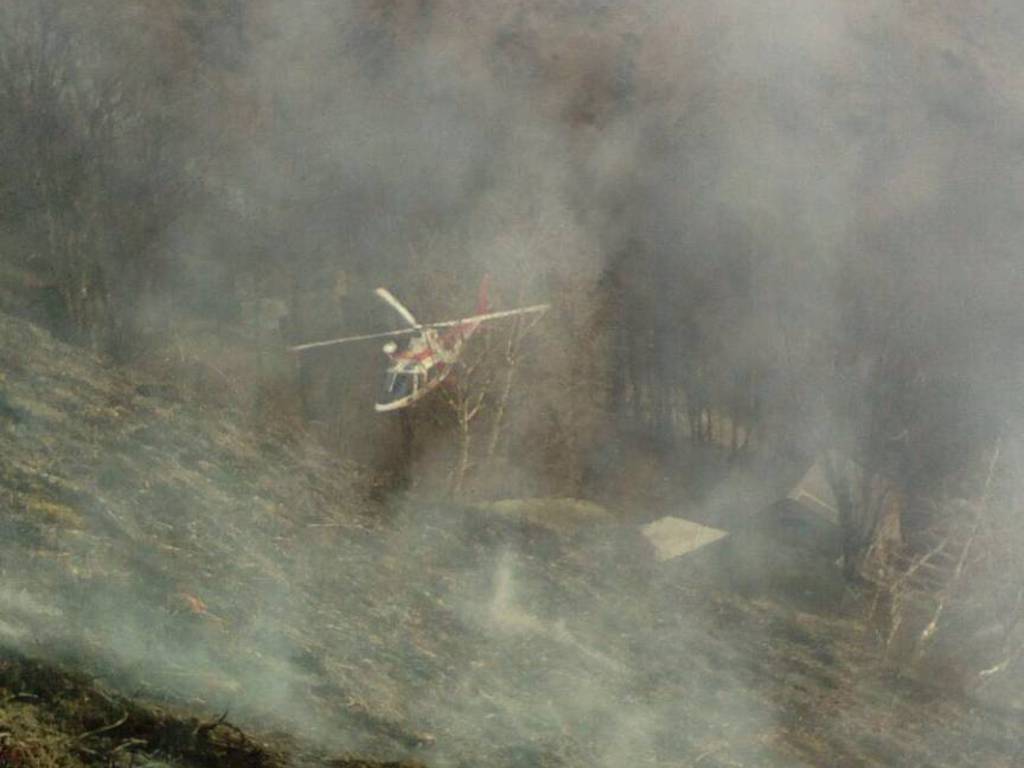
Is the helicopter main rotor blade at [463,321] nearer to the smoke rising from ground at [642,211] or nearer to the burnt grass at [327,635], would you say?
the smoke rising from ground at [642,211]

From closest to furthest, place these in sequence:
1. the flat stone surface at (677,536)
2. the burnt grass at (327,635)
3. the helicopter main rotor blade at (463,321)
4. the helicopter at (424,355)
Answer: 1. the burnt grass at (327,635)
2. the helicopter at (424,355)
3. the helicopter main rotor blade at (463,321)
4. the flat stone surface at (677,536)

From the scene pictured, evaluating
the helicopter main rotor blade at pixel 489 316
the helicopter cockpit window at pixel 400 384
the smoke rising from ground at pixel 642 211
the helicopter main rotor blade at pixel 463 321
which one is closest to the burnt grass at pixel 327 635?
the smoke rising from ground at pixel 642 211

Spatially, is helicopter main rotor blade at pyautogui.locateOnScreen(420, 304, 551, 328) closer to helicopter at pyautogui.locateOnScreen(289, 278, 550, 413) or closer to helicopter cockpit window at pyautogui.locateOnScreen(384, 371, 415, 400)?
helicopter at pyautogui.locateOnScreen(289, 278, 550, 413)

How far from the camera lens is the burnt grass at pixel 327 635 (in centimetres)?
347

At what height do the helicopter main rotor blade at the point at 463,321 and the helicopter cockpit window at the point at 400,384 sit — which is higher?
the helicopter main rotor blade at the point at 463,321

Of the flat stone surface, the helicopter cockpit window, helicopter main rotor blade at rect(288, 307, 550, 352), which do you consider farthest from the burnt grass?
helicopter main rotor blade at rect(288, 307, 550, 352)

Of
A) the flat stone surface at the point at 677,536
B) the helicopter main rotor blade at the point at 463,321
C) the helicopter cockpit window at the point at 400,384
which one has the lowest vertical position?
the flat stone surface at the point at 677,536

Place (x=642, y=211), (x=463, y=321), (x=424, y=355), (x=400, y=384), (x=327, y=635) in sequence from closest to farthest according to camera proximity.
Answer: (x=327, y=635)
(x=424, y=355)
(x=400, y=384)
(x=463, y=321)
(x=642, y=211)

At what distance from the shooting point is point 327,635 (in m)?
4.69

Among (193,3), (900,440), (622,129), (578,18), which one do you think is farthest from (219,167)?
(900,440)

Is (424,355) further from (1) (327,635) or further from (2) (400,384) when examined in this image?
(1) (327,635)

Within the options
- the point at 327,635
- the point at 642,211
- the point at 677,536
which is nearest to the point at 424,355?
the point at 677,536

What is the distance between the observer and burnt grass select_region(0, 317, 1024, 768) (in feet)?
11.4

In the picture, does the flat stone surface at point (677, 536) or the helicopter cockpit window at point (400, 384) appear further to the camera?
the flat stone surface at point (677, 536)
